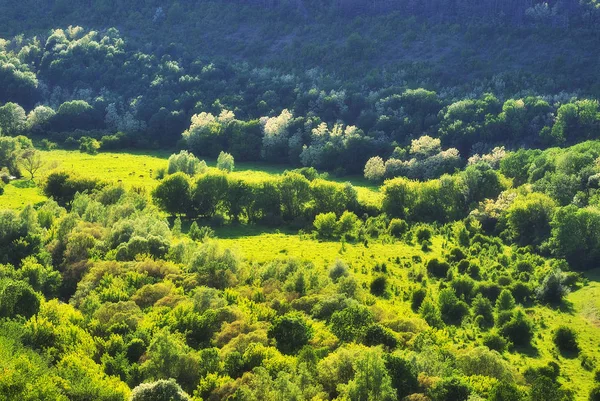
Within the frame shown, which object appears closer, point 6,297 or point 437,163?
point 6,297

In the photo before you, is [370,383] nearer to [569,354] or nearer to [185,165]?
[569,354]

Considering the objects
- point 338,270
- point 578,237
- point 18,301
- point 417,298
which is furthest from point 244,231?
point 18,301

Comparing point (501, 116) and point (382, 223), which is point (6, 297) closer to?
point (382, 223)

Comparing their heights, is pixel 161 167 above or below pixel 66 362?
below

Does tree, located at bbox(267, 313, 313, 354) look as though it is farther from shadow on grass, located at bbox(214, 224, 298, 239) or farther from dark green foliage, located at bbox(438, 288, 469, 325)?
shadow on grass, located at bbox(214, 224, 298, 239)

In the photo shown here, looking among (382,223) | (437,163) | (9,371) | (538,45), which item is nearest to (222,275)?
(9,371)

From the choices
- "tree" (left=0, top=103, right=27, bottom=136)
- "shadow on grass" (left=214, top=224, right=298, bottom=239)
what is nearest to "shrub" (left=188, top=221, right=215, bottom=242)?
"shadow on grass" (left=214, top=224, right=298, bottom=239)
